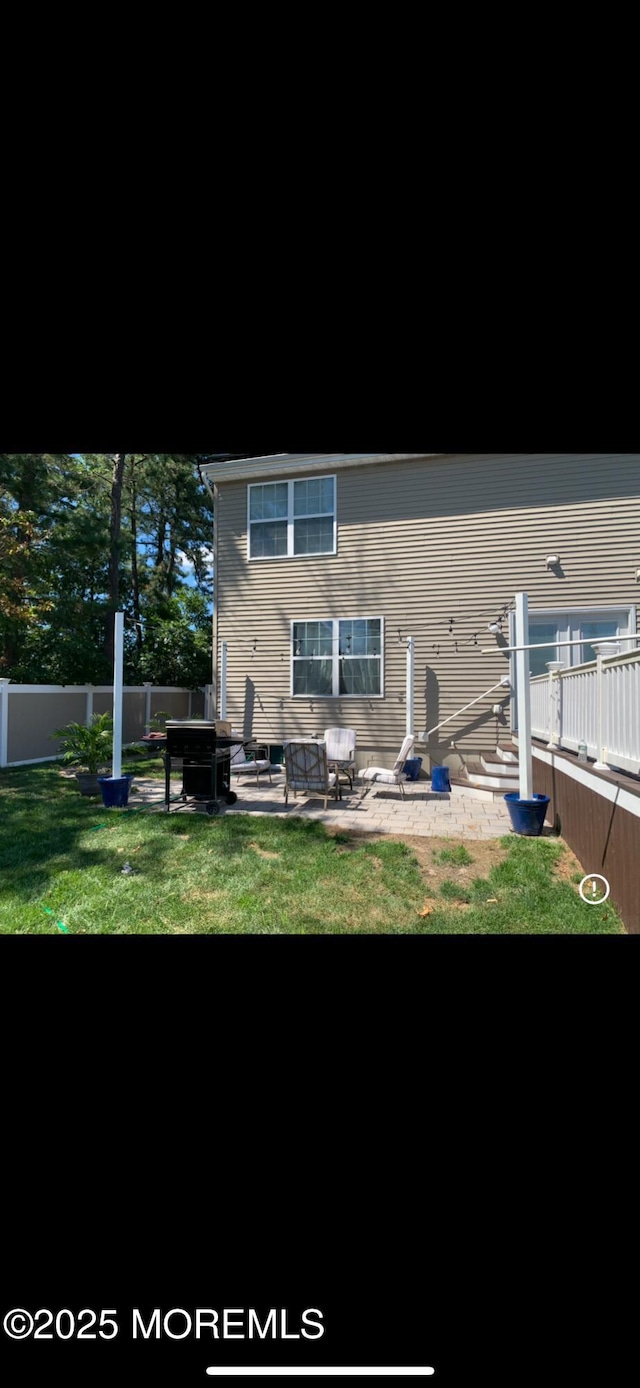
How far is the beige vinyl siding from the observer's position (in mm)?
7770

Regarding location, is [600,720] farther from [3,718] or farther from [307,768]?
[3,718]

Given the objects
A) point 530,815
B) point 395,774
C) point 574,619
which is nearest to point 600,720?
point 530,815

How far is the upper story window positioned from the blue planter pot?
5.53m

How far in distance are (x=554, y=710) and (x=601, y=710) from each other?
164 centimetres

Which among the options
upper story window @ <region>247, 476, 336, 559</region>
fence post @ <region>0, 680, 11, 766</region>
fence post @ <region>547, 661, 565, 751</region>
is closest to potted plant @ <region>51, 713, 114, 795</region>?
fence post @ <region>0, 680, 11, 766</region>

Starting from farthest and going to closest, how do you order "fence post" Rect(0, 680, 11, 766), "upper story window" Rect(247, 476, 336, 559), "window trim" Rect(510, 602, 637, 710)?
"upper story window" Rect(247, 476, 336, 559) < "fence post" Rect(0, 680, 11, 766) < "window trim" Rect(510, 602, 637, 710)

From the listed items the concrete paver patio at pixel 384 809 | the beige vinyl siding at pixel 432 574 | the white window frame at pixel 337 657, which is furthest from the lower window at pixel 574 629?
the concrete paver patio at pixel 384 809

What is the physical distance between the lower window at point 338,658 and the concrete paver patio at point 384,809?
1.91 meters

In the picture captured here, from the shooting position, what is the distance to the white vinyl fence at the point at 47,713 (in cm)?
908

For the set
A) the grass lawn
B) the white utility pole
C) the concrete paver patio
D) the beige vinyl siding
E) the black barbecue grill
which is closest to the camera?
the grass lawn

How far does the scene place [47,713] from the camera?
32.6ft

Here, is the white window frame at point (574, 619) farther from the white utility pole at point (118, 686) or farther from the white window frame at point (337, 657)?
the white utility pole at point (118, 686)

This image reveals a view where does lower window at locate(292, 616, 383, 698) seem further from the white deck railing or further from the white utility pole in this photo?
the white deck railing
